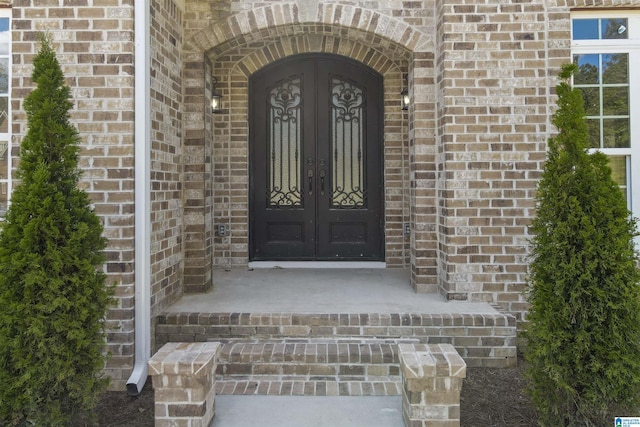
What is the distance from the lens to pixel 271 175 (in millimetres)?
6328

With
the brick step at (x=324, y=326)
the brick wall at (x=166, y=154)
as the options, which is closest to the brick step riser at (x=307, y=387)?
the brick step at (x=324, y=326)

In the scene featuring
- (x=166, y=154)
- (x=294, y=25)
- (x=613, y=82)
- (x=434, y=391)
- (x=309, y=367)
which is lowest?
(x=309, y=367)

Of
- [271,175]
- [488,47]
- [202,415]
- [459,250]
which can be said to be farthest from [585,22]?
[202,415]

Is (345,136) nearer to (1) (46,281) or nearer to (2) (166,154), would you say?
(2) (166,154)

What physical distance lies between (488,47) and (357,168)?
2.23 m

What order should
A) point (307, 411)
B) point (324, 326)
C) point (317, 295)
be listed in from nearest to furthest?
point (307, 411), point (324, 326), point (317, 295)

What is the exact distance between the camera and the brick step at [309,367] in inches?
147

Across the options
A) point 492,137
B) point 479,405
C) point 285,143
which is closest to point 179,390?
point 479,405

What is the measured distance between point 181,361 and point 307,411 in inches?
37.2

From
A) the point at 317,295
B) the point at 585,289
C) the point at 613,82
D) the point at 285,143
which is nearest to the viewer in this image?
the point at 585,289

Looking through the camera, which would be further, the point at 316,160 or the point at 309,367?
the point at 316,160

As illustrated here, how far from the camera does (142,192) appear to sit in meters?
3.87

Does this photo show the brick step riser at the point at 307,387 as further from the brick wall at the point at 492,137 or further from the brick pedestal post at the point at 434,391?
the brick wall at the point at 492,137

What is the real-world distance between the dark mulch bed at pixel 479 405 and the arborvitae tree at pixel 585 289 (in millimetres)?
506
